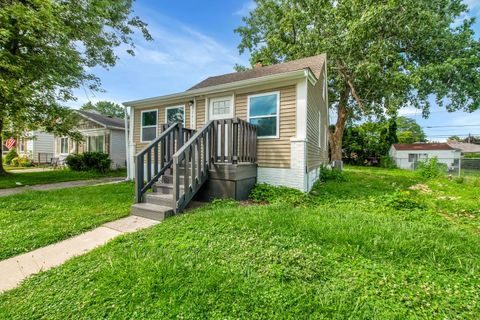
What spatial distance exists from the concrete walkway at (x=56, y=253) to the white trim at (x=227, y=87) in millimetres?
4388

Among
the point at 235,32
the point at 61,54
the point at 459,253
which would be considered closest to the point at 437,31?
the point at 235,32

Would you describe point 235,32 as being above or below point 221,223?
above

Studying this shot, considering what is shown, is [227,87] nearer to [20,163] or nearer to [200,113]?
[200,113]

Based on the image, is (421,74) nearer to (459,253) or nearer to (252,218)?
(459,253)

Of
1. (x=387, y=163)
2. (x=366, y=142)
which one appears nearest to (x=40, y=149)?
(x=366, y=142)

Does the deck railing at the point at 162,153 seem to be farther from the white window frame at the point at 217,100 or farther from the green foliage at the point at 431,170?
the green foliage at the point at 431,170

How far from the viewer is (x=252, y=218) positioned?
3492mm

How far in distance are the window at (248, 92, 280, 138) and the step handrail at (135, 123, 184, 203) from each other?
7.16 feet

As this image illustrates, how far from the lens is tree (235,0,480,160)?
12.5 m

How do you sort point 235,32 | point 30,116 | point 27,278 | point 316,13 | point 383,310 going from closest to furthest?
point 383,310 < point 27,278 < point 30,116 < point 316,13 < point 235,32

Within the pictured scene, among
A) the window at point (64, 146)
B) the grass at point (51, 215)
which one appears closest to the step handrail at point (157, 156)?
the grass at point (51, 215)

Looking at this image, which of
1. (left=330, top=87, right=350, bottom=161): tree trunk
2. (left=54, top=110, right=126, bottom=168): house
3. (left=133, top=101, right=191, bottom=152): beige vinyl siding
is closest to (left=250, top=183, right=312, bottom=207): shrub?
(left=133, top=101, right=191, bottom=152): beige vinyl siding

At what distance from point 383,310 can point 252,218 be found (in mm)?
1978

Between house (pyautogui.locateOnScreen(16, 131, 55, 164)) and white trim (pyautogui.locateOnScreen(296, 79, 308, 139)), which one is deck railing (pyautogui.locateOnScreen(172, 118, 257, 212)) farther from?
house (pyautogui.locateOnScreen(16, 131, 55, 164))
